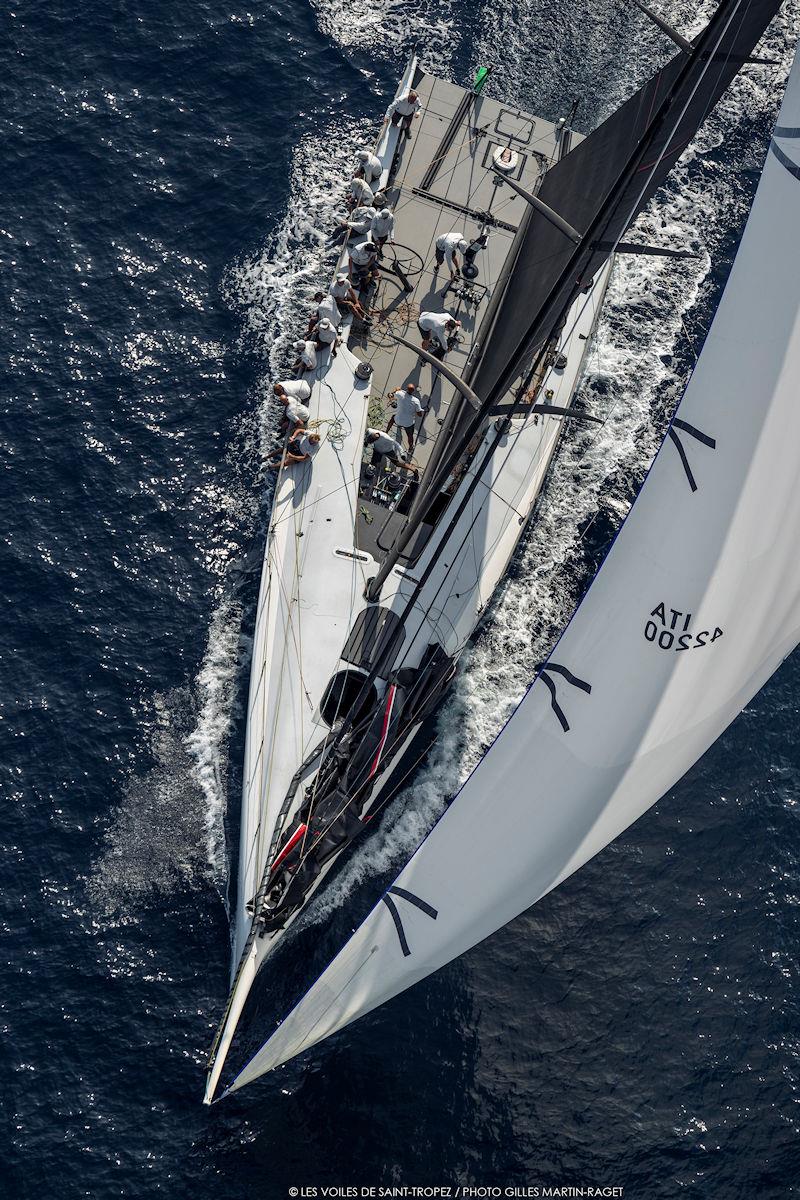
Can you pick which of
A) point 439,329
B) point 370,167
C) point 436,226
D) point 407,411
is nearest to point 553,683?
point 407,411

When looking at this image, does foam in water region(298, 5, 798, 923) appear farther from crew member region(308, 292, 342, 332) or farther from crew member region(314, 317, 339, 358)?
crew member region(308, 292, 342, 332)

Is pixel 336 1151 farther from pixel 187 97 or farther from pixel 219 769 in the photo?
pixel 187 97

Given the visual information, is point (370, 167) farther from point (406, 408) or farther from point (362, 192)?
point (406, 408)

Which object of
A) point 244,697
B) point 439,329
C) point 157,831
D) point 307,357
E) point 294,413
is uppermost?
point 439,329

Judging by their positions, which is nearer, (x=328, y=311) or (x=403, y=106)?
(x=328, y=311)

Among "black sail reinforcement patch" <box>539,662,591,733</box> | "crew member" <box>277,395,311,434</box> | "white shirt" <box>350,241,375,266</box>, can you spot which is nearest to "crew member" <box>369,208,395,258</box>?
"white shirt" <box>350,241,375,266</box>

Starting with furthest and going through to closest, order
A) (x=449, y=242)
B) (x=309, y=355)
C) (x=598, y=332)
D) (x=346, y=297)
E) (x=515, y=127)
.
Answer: (x=598, y=332), (x=515, y=127), (x=346, y=297), (x=449, y=242), (x=309, y=355)

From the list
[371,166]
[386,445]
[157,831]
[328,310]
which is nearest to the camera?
[157,831]
